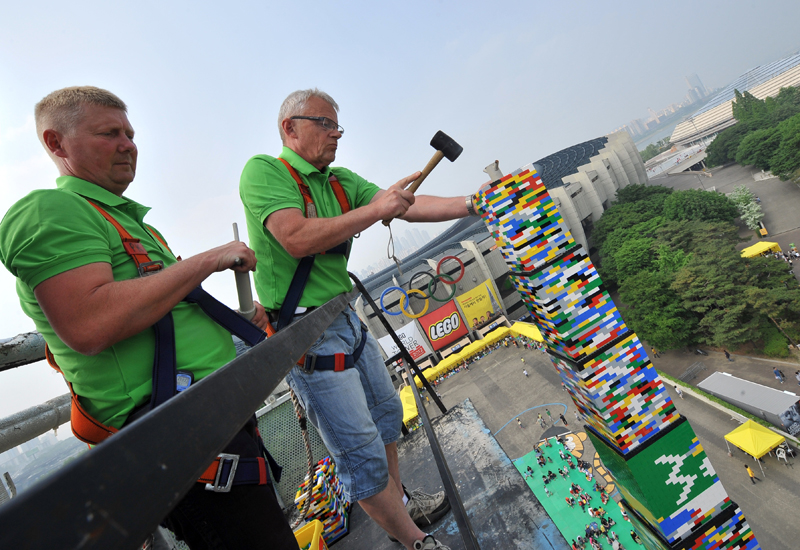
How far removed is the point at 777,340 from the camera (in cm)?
1728

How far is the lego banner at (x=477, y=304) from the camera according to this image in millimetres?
22875

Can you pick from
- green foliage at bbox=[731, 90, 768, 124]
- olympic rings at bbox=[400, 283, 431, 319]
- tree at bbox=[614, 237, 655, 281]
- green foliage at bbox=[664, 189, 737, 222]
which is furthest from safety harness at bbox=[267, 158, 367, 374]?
green foliage at bbox=[731, 90, 768, 124]

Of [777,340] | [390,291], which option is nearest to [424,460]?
[390,291]

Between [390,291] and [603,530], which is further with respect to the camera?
[390,291]

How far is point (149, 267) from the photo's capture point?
165cm

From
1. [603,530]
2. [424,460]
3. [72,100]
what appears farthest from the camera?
[603,530]

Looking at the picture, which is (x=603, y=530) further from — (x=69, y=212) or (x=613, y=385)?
(x=69, y=212)

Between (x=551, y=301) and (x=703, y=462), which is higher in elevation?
(x=551, y=301)

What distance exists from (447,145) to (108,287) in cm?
246

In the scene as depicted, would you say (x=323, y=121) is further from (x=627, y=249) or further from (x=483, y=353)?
(x=627, y=249)

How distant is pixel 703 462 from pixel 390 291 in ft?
61.5

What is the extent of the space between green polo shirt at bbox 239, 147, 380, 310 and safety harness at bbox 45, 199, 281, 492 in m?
0.73

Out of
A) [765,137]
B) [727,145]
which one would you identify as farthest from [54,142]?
[727,145]

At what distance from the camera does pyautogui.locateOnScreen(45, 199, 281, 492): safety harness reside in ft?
4.67
